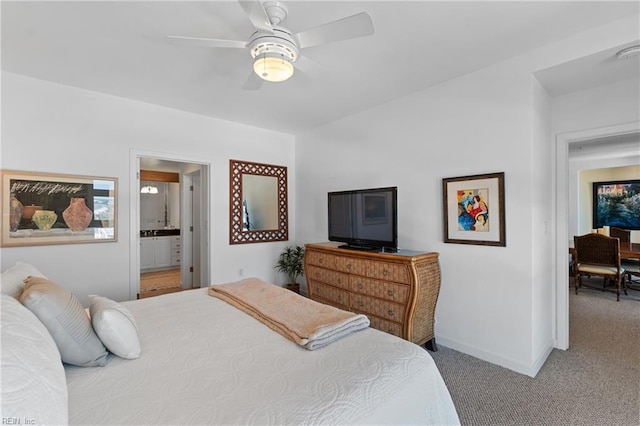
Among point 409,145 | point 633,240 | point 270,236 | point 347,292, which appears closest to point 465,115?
point 409,145

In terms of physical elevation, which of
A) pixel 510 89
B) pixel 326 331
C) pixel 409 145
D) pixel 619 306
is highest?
pixel 510 89

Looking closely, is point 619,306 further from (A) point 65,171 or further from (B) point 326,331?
(A) point 65,171

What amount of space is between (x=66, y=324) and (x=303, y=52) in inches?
90.9

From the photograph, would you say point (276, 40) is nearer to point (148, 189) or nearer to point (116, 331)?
point (116, 331)

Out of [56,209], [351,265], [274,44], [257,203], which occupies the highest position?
[274,44]

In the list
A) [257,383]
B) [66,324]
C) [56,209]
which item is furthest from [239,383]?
[56,209]

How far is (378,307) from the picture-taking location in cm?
284

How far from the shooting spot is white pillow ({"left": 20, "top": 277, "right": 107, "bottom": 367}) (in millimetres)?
1178

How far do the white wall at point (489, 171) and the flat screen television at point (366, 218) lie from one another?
0.39m

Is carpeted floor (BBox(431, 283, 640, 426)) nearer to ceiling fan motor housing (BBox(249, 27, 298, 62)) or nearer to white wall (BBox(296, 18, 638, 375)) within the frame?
white wall (BBox(296, 18, 638, 375))

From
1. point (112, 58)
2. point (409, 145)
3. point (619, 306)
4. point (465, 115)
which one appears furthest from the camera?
point (619, 306)

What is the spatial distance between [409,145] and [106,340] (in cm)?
302

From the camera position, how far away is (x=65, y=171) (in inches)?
119

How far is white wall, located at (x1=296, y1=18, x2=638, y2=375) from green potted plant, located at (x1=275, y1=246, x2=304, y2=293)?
5.80 ft
